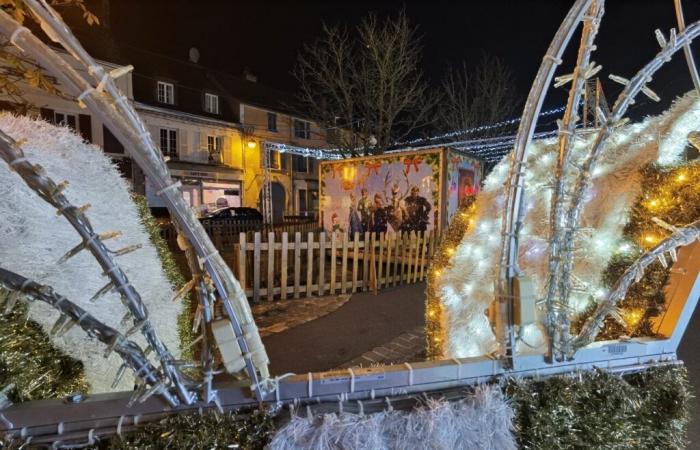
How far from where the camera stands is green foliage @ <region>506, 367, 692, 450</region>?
123 centimetres

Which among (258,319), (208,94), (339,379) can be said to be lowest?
(258,319)

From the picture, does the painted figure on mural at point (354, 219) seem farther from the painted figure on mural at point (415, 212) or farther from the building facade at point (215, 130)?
the building facade at point (215, 130)

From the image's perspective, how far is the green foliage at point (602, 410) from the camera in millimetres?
1232

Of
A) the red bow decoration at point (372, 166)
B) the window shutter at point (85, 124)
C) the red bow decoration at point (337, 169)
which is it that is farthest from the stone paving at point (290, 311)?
the window shutter at point (85, 124)

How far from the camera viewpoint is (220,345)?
3.23 feet

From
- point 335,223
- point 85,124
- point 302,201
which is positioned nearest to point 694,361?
point 335,223

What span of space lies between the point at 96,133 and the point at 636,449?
2230cm

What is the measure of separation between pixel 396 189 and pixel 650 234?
26.2 feet

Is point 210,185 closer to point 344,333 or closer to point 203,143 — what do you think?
point 203,143

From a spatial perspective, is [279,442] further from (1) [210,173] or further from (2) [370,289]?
(1) [210,173]

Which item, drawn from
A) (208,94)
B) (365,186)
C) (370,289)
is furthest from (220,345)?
(208,94)

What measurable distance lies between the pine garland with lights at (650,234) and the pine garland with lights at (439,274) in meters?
0.73

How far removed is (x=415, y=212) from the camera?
9.31 meters

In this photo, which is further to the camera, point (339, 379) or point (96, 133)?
point (96, 133)
